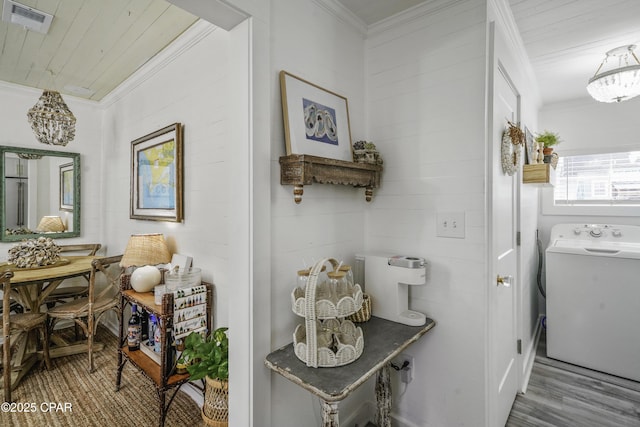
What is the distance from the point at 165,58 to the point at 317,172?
183 cm

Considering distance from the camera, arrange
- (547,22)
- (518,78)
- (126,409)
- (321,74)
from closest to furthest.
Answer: (321,74) → (547,22) → (126,409) → (518,78)

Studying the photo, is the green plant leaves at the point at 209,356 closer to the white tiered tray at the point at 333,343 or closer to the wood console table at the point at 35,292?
the white tiered tray at the point at 333,343

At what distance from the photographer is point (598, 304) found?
242cm

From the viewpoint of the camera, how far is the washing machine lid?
7.72 ft

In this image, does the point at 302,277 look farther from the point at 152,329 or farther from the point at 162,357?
the point at 152,329

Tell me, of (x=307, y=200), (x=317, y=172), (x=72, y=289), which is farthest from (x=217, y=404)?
(x=72, y=289)

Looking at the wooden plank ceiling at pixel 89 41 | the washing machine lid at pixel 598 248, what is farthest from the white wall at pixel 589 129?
the wooden plank ceiling at pixel 89 41

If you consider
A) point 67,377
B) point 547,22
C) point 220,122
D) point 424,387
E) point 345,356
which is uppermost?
point 547,22

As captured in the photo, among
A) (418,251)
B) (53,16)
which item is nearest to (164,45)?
(53,16)

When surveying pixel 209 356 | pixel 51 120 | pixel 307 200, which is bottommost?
pixel 209 356

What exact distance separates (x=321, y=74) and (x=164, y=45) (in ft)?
4.76

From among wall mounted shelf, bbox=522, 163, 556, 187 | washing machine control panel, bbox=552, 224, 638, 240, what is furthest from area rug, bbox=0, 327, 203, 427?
washing machine control panel, bbox=552, 224, 638, 240

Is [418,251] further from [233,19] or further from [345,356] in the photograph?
[233,19]

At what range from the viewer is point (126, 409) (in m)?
1.97
